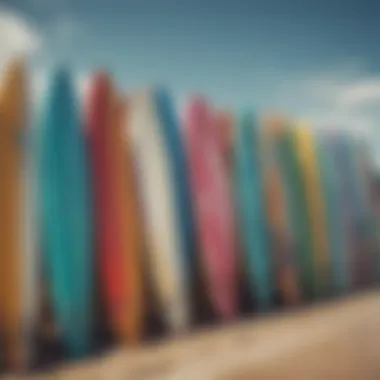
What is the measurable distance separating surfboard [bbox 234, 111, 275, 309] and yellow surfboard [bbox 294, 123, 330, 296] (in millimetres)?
158

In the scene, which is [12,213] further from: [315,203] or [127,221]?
[315,203]

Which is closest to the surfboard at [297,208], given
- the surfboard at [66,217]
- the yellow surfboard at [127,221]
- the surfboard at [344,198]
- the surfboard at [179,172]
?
the surfboard at [344,198]

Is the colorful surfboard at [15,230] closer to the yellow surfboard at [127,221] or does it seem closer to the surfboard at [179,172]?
the yellow surfboard at [127,221]

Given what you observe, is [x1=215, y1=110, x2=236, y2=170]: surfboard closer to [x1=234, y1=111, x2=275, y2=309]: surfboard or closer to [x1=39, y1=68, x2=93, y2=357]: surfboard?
[x1=234, y1=111, x2=275, y2=309]: surfboard

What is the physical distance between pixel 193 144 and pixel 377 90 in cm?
59

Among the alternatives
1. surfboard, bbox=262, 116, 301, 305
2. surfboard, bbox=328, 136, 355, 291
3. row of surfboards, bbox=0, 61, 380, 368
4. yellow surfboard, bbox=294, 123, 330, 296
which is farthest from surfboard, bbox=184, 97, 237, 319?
surfboard, bbox=328, 136, 355, 291

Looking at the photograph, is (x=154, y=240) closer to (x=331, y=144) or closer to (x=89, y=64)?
(x=89, y=64)

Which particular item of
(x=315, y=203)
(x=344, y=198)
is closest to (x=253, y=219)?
(x=315, y=203)

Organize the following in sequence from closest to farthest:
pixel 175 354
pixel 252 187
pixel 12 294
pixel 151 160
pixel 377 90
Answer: pixel 12 294, pixel 175 354, pixel 151 160, pixel 252 187, pixel 377 90

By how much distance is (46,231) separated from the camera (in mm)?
1509

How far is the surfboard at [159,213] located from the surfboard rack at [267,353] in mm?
88

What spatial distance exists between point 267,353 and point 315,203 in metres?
0.48

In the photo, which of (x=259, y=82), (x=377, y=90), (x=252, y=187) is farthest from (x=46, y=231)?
(x=377, y=90)

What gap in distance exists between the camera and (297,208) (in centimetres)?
187
